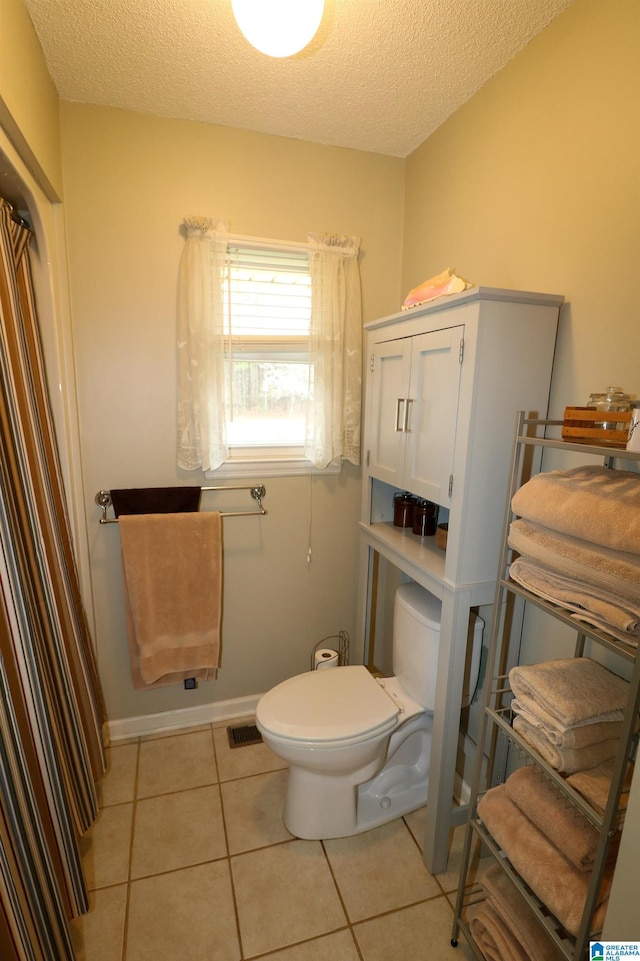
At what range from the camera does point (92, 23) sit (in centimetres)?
130

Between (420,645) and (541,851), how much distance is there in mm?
659

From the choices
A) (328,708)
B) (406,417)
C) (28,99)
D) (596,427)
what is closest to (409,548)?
(406,417)

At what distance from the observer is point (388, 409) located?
1764mm

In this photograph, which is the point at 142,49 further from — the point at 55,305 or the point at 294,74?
the point at 55,305

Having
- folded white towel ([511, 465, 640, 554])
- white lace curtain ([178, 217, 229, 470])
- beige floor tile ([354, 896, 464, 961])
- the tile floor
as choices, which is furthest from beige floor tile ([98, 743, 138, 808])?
folded white towel ([511, 465, 640, 554])

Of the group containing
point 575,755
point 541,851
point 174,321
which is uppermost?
point 174,321

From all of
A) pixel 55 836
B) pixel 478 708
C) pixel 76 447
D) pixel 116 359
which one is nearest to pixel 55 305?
pixel 116 359

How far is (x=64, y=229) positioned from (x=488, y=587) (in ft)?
6.30

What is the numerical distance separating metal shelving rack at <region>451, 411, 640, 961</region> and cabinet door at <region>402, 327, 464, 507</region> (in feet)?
0.73

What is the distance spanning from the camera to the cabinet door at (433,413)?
1.34 meters

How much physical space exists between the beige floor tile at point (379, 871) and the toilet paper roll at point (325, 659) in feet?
2.08

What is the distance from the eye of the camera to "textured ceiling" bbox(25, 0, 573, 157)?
1250 millimetres

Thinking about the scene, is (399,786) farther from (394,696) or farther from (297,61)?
(297,61)

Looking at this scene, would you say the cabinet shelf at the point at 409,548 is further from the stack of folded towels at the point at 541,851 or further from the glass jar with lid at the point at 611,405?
the glass jar with lid at the point at 611,405
